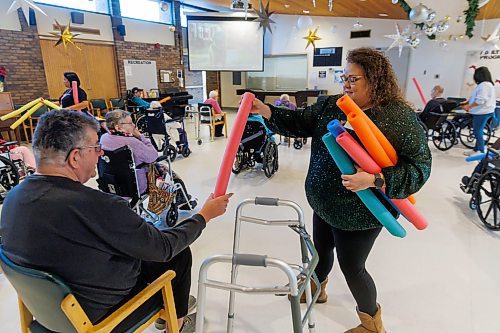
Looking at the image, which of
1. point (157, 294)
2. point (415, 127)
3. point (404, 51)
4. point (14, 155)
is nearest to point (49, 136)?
point (157, 294)

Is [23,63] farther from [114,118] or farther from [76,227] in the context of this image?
[76,227]

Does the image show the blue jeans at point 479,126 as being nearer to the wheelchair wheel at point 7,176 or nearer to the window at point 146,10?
the wheelchair wheel at point 7,176

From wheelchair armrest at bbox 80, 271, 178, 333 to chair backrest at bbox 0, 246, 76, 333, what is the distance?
95 millimetres

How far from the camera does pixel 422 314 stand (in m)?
1.97

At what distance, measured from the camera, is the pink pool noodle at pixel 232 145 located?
4.36ft

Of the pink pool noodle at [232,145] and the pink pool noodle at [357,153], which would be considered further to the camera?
the pink pool noodle at [232,145]

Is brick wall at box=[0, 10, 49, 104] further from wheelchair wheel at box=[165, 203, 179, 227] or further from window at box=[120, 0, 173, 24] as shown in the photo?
wheelchair wheel at box=[165, 203, 179, 227]

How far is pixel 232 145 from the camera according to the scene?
133cm

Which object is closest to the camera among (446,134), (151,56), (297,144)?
(446,134)

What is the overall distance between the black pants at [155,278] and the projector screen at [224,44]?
8734mm

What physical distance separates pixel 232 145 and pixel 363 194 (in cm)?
57

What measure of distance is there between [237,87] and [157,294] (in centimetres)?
1296

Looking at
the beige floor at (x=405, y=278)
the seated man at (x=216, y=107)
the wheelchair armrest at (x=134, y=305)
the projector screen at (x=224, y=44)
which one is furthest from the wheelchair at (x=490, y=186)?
the projector screen at (x=224, y=44)

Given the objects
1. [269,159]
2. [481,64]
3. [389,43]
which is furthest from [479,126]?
[389,43]
